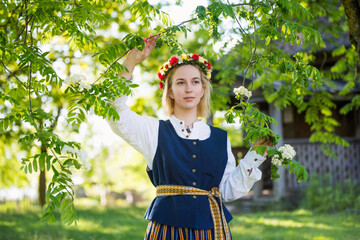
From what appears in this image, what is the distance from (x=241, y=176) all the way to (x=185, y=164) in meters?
Result: 0.37

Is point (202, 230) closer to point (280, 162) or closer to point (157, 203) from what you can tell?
point (157, 203)

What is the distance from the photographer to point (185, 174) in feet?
7.84

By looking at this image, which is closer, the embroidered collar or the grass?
the embroidered collar

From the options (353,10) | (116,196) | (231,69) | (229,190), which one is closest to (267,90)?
(231,69)

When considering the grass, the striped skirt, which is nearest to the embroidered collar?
the striped skirt

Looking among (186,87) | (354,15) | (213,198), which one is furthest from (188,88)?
(354,15)

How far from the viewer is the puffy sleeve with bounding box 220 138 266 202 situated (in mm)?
2443

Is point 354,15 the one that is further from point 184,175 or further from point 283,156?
point 184,175

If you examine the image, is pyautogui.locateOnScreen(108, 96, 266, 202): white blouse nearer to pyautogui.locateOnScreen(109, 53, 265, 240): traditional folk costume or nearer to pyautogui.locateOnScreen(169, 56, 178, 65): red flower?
pyautogui.locateOnScreen(109, 53, 265, 240): traditional folk costume

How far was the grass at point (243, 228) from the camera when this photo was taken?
5.88 metres

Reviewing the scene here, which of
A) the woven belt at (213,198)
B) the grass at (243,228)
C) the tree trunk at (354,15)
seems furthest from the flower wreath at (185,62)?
the grass at (243,228)

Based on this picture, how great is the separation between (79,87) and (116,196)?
62.1 feet

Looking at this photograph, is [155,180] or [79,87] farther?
[155,180]

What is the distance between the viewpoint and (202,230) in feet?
7.85
